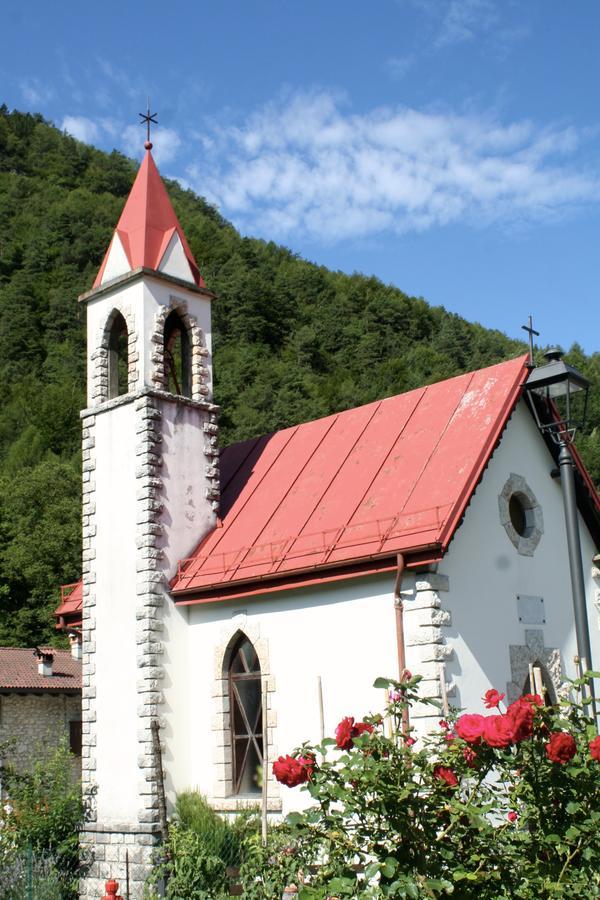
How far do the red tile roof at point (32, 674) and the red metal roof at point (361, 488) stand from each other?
9810 mm

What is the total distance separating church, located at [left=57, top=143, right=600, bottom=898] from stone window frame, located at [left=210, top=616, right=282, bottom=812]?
3 cm

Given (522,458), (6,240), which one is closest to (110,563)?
(522,458)

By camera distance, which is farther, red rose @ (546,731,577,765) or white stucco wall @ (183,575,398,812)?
white stucco wall @ (183,575,398,812)

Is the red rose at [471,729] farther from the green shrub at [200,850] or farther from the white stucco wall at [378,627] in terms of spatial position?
the white stucco wall at [378,627]

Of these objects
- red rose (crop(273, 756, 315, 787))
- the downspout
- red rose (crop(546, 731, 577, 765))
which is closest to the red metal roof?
the downspout

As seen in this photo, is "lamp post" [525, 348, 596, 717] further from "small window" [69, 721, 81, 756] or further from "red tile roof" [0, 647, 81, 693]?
"small window" [69, 721, 81, 756]

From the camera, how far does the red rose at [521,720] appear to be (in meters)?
5.12

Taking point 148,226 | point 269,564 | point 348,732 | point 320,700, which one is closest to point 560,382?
point 269,564

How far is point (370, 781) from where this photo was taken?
5402 millimetres

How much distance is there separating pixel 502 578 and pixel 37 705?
1477 centimetres

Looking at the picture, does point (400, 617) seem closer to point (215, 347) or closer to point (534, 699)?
point (534, 699)

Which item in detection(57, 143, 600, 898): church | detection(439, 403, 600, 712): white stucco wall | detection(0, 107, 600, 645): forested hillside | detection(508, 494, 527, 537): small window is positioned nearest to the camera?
detection(439, 403, 600, 712): white stucco wall

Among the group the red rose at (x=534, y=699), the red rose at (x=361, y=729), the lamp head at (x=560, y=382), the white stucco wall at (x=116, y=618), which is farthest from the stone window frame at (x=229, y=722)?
the red rose at (x=534, y=699)

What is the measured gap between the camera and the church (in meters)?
11.6
